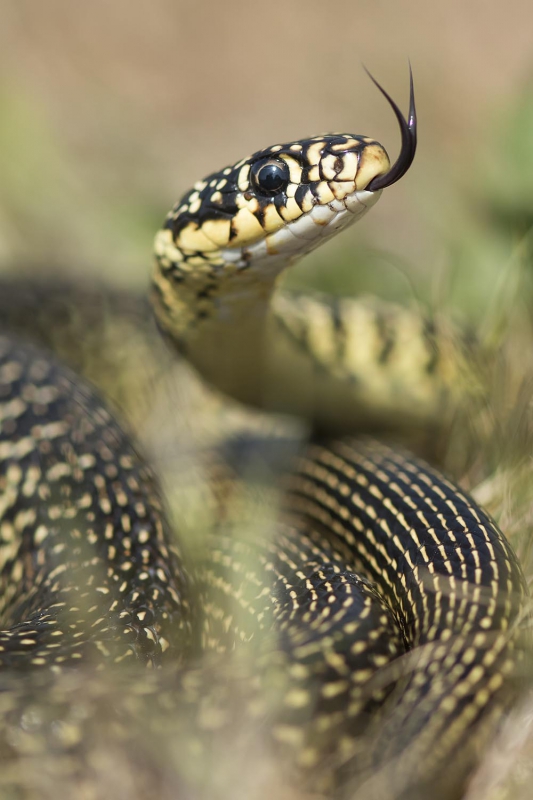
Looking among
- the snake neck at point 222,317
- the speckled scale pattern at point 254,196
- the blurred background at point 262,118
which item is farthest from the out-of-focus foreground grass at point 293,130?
the speckled scale pattern at point 254,196

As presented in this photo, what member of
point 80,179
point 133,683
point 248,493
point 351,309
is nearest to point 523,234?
point 351,309

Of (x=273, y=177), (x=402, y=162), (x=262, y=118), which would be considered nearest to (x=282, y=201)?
(x=273, y=177)

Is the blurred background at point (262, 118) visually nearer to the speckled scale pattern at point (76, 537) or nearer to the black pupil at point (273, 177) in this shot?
the black pupil at point (273, 177)

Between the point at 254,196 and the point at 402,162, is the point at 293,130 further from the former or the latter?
→ the point at 402,162

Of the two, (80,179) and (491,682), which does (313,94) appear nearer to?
(80,179)

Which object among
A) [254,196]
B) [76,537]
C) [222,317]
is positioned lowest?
[76,537]

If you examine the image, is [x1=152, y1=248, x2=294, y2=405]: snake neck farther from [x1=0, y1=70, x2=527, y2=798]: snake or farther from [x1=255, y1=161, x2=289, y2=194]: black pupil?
[x1=255, y1=161, x2=289, y2=194]: black pupil
